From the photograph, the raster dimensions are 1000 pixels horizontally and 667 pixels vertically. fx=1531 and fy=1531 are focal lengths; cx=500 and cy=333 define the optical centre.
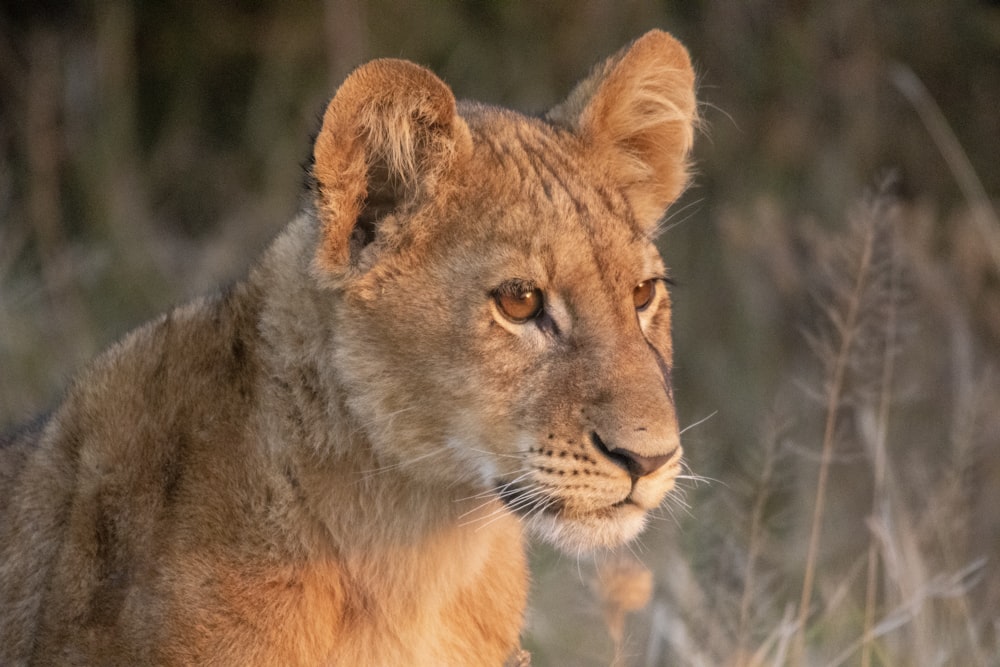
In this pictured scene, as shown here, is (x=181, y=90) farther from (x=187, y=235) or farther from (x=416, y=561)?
(x=416, y=561)

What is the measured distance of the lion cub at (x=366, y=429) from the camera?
3.56 metres

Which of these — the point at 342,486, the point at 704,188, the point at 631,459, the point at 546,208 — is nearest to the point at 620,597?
the point at 631,459

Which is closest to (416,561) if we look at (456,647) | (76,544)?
(456,647)

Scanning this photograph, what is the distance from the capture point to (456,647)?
3.94 m

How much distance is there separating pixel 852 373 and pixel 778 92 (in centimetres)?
328

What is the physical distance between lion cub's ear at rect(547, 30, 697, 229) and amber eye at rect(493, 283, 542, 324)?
0.72 meters

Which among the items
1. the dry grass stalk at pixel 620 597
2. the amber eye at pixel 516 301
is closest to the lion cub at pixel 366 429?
the amber eye at pixel 516 301

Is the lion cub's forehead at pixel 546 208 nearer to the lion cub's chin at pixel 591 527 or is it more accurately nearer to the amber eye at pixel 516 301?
the amber eye at pixel 516 301

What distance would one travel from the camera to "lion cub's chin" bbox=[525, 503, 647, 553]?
3.60 m

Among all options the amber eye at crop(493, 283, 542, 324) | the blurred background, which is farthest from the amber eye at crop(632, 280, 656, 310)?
the blurred background

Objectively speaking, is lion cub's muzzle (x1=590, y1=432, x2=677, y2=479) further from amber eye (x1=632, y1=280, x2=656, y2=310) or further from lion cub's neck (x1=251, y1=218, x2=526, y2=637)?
amber eye (x1=632, y1=280, x2=656, y2=310)

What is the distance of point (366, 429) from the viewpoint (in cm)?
368

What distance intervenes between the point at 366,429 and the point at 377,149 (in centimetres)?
69

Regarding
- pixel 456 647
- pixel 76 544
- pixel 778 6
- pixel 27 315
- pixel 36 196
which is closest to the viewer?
pixel 76 544
